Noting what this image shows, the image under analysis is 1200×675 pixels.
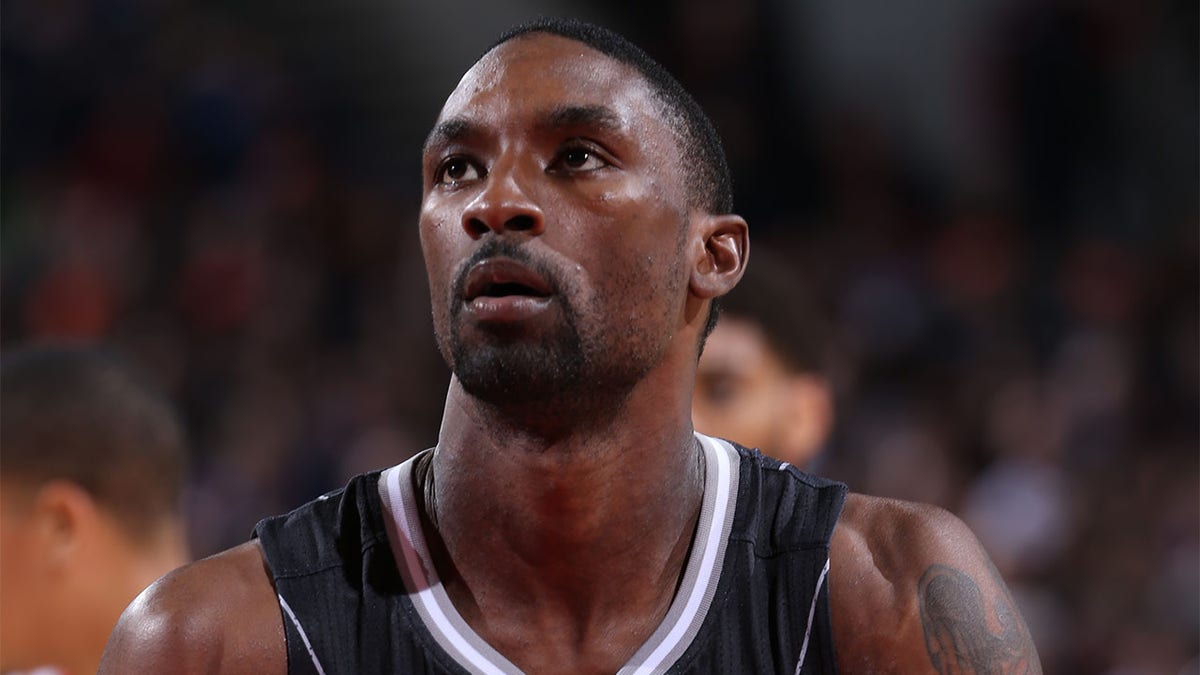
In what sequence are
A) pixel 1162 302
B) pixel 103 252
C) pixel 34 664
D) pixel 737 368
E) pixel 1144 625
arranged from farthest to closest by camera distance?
pixel 103 252
pixel 1162 302
pixel 1144 625
pixel 737 368
pixel 34 664

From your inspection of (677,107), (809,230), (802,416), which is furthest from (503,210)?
(809,230)

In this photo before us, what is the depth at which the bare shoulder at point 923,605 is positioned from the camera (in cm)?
253

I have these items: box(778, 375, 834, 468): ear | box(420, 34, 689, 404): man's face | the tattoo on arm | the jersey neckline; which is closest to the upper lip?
box(420, 34, 689, 404): man's face

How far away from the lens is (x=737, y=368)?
4.41 m

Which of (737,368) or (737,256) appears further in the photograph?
(737,368)

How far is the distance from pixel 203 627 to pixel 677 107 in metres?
1.18

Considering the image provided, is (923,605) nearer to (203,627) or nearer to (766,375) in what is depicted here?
(203,627)

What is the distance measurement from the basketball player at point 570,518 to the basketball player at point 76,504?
125 cm

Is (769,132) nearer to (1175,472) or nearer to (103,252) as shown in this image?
(1175,472)

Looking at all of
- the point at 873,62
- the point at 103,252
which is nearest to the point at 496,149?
the point at 103,252

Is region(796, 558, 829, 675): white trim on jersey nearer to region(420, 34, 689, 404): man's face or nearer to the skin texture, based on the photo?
region(420, 34, 689, 404): man's face

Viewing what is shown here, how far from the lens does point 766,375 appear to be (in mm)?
4469

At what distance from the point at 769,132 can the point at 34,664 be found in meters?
7.04

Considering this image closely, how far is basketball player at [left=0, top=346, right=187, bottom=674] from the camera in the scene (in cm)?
368
